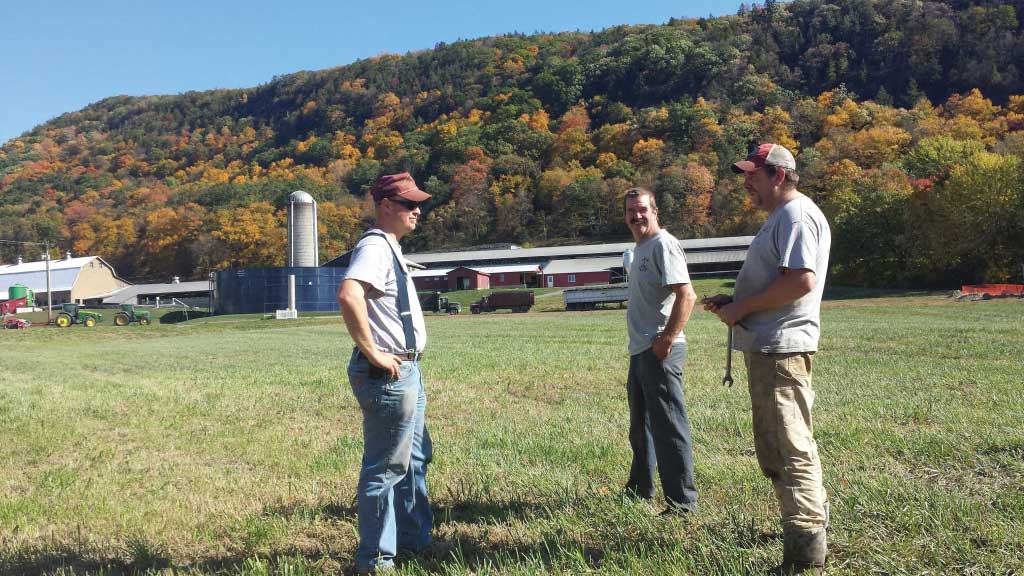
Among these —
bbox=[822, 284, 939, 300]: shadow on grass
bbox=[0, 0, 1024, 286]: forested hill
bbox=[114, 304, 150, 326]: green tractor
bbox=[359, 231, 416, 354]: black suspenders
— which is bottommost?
bbox=[114, 304, 150, 326]: green tractor

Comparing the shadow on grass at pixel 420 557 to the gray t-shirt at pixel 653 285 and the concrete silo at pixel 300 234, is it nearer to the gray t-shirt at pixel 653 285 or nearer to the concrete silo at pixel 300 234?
the gray t-shirt at pixel 653 285

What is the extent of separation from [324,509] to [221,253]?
3966 inches

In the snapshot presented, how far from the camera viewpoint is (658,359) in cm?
448

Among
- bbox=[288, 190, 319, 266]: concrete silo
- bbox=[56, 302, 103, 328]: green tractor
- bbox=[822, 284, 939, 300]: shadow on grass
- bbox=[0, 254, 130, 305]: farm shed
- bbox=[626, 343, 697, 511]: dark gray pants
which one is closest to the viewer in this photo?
bbox=[626, 343, 697, 511]: dark gray pants

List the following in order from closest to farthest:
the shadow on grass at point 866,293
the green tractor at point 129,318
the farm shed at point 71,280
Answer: the green tractor at point 129,318, the shadow on grass at point 866,293, the farm shed at point 71,280

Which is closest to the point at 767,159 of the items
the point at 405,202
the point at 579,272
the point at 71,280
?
the point at 405,202

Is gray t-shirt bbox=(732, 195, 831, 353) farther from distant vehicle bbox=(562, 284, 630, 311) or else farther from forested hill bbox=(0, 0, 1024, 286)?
forested hill bbox=(0, 0, 1024, 286)

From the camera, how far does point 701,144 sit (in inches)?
4483

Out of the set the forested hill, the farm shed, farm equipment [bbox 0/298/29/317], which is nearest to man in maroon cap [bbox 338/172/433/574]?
the forested hill

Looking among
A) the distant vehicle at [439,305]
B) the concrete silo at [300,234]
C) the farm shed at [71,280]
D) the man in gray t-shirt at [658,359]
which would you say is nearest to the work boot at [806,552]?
the man in gray t-shirt at [658,359]

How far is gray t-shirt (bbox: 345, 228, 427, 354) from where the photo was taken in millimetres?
3613

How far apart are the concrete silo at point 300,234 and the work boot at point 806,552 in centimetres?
6485

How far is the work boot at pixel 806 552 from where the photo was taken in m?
3.34

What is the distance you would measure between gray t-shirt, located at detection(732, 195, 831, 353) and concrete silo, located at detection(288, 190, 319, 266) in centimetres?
6453
